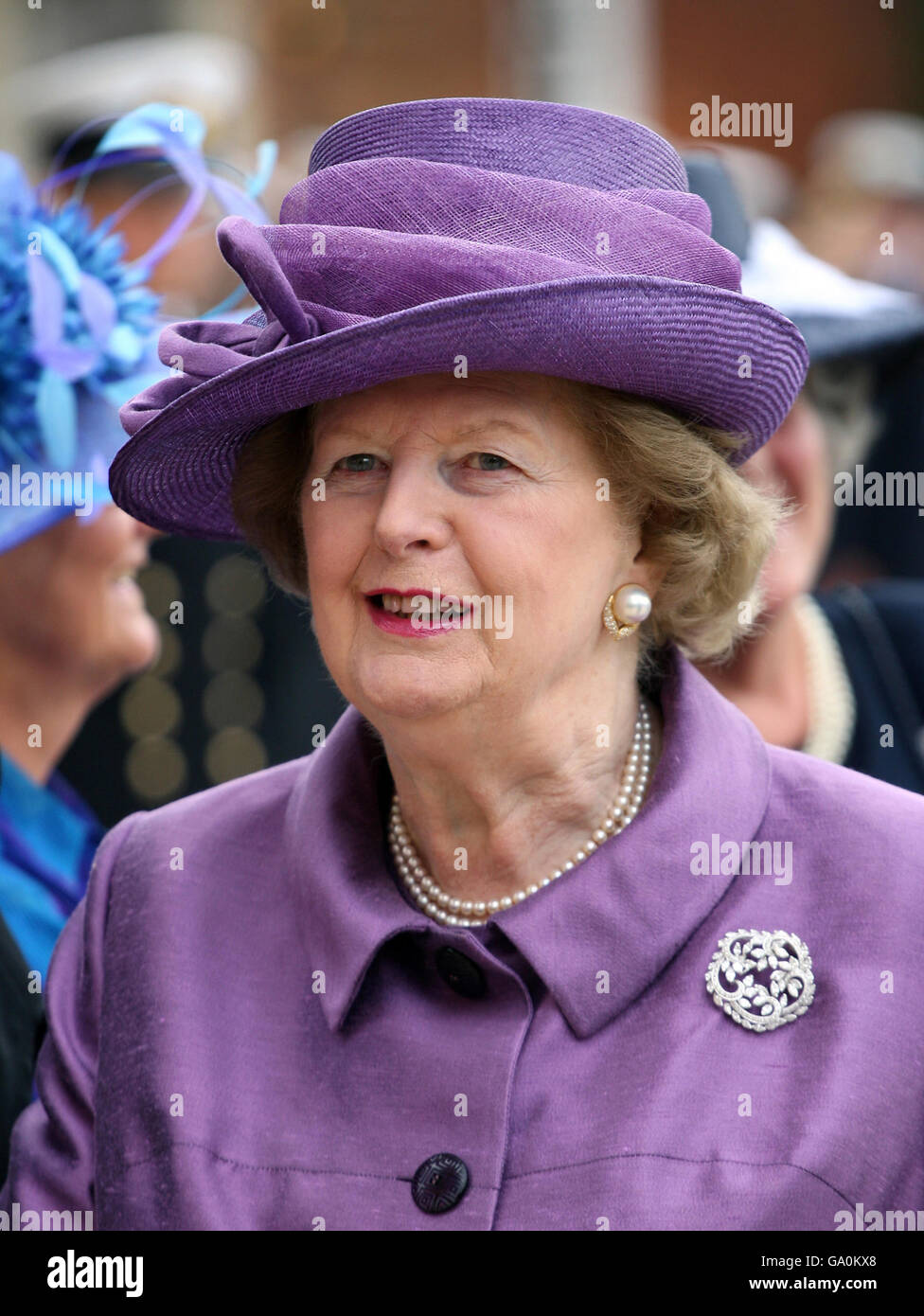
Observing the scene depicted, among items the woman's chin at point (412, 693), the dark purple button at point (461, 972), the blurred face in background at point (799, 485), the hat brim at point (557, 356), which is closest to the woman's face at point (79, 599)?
the hat brim at point (557, 356)

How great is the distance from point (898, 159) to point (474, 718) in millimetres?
7364

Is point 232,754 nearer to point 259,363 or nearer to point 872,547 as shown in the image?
point 259,363

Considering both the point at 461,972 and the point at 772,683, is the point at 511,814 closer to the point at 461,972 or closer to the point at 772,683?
the point at 461,972

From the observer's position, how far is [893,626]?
3.92 m

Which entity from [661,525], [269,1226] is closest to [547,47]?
[661,525]

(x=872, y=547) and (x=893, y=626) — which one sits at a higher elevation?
(x=893, y=626)

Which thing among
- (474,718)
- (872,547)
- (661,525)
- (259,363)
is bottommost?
(872,547)

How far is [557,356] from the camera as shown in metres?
2.13

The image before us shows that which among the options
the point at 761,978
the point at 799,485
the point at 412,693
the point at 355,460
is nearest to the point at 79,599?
the point at 355,460

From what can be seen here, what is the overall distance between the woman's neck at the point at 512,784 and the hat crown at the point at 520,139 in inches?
27.6

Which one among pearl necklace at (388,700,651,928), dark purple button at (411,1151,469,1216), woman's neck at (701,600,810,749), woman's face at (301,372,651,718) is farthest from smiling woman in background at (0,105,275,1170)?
woman's neck at (701,600,810,749)

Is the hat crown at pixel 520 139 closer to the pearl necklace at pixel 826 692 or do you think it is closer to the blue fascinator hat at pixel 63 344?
the blue fascinator hat at pixel 63 344

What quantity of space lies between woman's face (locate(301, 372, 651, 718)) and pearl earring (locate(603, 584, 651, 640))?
0.05 meters
